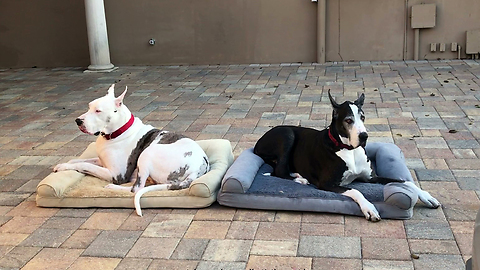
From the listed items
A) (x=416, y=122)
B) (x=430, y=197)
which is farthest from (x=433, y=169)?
(x=416, y=122)

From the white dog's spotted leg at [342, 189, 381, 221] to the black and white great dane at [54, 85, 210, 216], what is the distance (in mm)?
1268

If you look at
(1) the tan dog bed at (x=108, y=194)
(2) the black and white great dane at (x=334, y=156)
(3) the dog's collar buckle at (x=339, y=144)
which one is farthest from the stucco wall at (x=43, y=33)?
(3) the dog's collar buckle at (x=339, y=144)

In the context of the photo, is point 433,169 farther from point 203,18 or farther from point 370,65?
point 203,18

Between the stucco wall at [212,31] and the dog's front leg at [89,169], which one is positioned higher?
the stucco wall at [212,31]

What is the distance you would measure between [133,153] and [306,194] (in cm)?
151

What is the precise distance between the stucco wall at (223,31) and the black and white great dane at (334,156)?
6.76 metres

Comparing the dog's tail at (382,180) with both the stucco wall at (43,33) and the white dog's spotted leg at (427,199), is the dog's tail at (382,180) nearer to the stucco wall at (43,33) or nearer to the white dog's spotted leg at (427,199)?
the white dog's spotted leg at (427,199)

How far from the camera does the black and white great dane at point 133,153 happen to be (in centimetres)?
454

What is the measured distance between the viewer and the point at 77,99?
9078 millimetres

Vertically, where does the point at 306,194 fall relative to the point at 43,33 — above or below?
below

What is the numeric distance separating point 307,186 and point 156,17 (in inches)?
331

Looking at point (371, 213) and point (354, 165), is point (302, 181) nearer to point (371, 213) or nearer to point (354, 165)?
point (354, 165)

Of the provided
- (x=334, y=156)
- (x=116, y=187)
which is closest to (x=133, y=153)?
(x=116, y=187)

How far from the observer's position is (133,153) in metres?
4.72
